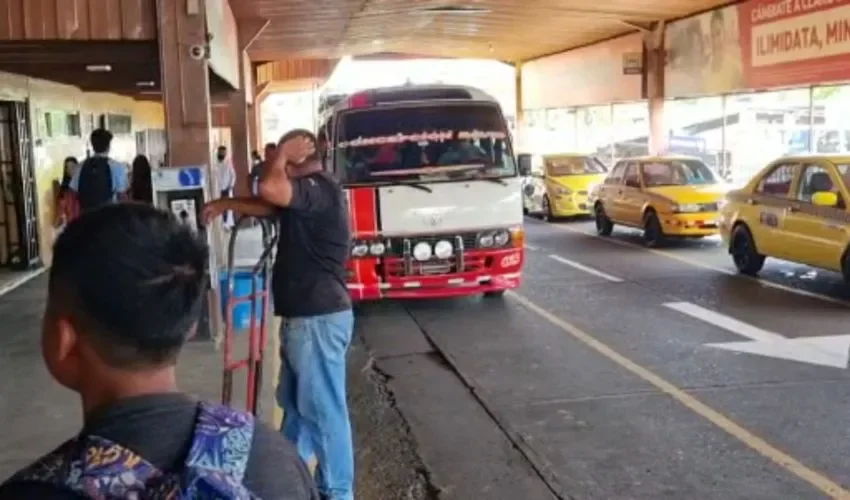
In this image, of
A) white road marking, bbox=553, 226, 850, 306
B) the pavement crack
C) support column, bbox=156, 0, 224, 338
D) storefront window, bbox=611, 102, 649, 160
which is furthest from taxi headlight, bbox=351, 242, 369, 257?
storefront window, bbox=611, 102, 649, 160

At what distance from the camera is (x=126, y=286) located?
1686 millimetres

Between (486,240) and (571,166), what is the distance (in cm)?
1293

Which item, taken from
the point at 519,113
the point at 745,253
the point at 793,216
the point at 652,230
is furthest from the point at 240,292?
the point at 519,113

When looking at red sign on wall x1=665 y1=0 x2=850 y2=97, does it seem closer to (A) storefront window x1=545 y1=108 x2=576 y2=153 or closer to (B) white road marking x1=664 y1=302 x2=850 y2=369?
(B) white road marking x1=664 y1=302 x2=850 y2=369

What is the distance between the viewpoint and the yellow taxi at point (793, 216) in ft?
39.7

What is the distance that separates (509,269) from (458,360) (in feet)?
8.53

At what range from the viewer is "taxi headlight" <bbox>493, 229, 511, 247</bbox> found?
1155cm

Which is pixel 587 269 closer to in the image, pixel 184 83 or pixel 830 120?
pixel 830 120

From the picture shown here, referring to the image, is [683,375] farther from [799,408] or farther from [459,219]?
[459,219]

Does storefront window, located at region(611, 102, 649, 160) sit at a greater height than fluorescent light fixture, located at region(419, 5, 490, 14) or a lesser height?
lesser

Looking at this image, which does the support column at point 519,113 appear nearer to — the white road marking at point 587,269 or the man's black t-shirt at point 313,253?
the white road marking at point 587,269

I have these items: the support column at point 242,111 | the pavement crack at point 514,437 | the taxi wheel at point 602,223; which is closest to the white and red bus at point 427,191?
the pavement crack at point 514,437

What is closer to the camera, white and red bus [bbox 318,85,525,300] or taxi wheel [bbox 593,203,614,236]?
white and red bus [bbox 318,85,525,300]

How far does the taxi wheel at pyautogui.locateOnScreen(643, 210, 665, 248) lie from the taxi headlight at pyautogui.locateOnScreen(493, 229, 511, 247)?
675 cm
